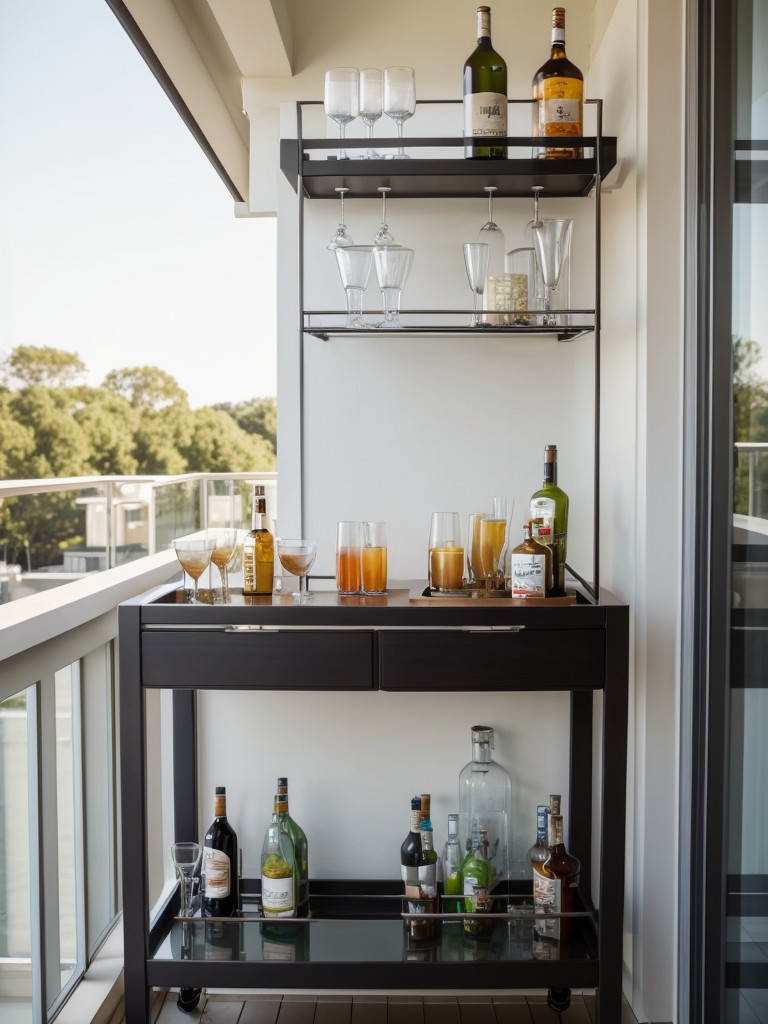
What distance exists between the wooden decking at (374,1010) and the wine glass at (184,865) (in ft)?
1.01

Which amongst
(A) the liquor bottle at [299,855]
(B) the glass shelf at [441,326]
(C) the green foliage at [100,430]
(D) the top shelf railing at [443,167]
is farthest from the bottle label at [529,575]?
(C) the green foliage at [100,430]

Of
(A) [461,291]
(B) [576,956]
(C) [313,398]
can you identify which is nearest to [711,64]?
(A) [461,291]

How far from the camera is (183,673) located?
196cm

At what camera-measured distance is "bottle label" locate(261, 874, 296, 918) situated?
85.4 inches

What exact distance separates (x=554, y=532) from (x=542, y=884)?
0.78 meters

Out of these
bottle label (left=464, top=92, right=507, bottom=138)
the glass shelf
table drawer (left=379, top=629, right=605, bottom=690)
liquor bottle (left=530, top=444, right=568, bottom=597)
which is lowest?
table drawer (left=379, top=629, right=605, bottom=690)

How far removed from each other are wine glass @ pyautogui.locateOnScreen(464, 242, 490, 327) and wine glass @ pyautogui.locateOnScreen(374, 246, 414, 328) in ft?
0.43

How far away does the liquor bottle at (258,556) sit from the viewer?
2.10m

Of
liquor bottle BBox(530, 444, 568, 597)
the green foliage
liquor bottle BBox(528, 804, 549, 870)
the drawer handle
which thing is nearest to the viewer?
the drawer handle

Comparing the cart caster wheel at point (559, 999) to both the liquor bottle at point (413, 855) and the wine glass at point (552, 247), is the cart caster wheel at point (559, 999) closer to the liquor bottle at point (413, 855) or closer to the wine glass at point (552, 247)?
the liquor bottle at point (413, 855)

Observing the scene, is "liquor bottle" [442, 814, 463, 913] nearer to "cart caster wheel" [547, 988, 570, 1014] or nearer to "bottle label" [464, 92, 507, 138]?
"cart caster wheel" [547, 988, 570, 1014]

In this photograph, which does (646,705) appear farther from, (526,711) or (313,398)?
(313,398)

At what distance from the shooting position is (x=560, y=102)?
6.98 ft

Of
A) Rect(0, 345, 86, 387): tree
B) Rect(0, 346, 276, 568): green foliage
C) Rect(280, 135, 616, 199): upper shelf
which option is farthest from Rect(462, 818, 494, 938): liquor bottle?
Rect(0, 345, 86, 387): tree
